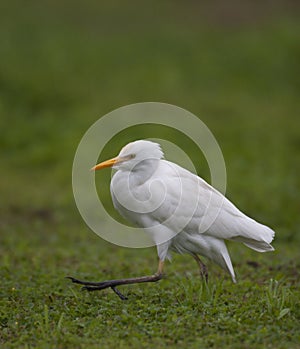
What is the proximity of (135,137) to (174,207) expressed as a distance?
7.00 metres

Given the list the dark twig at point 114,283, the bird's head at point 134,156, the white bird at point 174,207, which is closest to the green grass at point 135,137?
the dark twig at point 114,283

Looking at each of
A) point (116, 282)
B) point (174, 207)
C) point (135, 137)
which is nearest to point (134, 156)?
point (174, 207)

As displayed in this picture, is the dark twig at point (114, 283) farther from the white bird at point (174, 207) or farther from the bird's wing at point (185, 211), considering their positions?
the bird's wing at point (185, 211)

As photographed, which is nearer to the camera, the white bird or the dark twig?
the white bird

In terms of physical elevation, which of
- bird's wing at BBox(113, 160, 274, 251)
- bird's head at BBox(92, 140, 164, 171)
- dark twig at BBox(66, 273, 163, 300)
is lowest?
dark twig at BBox(66, 273, 163, 300)

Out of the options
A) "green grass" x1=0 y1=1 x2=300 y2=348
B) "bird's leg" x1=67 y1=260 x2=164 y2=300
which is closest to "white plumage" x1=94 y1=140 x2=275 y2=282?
"bird's leg" x1=67 y1=260 x2=164 y2=300

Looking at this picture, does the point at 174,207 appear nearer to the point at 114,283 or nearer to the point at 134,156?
the point at 134,156

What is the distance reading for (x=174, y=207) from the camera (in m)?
5.52

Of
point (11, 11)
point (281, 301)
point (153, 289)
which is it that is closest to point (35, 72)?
point (11, 11)

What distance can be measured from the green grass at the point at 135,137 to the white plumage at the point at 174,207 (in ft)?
1.25

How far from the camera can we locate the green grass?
498 centimetres

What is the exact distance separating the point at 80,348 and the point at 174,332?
2.12 ft

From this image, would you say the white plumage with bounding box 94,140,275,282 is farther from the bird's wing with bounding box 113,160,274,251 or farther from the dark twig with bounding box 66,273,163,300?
the dark twig with bounding box 66,273,163,300

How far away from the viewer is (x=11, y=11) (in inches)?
725
